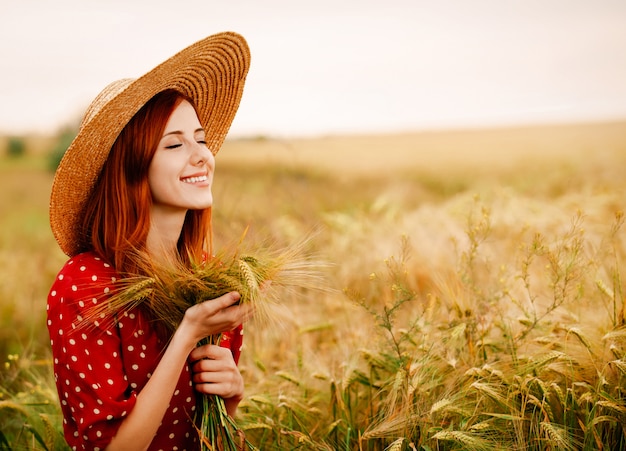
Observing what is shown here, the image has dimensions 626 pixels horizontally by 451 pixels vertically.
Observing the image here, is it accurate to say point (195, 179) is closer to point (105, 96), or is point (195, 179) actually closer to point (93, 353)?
point (105, 96)

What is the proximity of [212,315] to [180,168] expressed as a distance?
1.86 feet

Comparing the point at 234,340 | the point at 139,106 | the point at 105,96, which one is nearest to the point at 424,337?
the point at 234,340

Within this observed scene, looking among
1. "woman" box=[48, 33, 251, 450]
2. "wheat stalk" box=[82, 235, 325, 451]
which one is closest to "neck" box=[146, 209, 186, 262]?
"woman" box=[48, 33, 251, 450]

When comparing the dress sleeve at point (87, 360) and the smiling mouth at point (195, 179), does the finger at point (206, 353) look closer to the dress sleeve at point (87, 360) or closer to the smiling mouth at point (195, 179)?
the dress sleeve at point (87, 360)

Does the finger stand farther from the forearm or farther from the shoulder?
the shoulder

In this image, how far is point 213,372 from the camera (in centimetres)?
211

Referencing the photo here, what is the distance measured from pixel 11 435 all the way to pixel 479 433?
101 inches

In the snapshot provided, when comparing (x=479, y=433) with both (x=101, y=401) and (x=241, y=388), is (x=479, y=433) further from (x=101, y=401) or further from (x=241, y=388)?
(x=101, y=401)

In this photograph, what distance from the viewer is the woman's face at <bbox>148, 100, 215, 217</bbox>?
2135 mm

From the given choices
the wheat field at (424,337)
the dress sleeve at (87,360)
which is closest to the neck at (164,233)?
the dress sleeve at (87,360)

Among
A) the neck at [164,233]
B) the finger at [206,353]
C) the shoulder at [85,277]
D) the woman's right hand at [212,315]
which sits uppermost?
the neck at [164,233]

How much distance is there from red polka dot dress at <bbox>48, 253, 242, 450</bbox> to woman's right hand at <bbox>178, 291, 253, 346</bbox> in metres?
0.23

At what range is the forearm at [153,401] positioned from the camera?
6.20 ft

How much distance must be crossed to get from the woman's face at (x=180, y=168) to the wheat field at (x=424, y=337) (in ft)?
1.08
